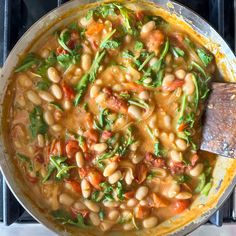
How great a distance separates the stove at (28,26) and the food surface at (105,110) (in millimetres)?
134

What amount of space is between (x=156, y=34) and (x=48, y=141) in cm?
62

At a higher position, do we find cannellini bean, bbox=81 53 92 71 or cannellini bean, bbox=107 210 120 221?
cannellini bean, bbox=81 53 92 71

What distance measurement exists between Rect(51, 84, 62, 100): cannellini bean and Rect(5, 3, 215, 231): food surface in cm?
1

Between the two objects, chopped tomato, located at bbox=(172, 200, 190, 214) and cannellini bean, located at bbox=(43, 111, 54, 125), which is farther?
chopped tomato, located at bbox=(172, 200, 190, 214)

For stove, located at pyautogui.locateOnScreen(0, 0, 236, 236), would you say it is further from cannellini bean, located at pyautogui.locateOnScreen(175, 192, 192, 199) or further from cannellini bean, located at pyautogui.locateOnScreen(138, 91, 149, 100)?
cannellini bean, located at pyautogui.locateOnScreen(138, 91, 149, 100)

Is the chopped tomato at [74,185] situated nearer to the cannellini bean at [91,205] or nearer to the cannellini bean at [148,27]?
the cannellini bean at [91,205]

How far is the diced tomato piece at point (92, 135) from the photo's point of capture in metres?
2.26

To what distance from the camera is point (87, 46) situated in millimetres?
2262

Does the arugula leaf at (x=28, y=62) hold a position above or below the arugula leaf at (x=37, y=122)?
above

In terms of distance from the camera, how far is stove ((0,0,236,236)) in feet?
7.66

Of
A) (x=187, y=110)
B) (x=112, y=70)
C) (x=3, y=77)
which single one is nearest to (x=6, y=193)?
(x=3, y=77)

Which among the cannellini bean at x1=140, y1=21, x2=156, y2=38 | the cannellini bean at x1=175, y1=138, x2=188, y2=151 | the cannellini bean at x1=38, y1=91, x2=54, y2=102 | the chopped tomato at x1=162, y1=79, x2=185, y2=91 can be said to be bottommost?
the cannellini bean at x1=175, y1=138, x2=188, y2=151

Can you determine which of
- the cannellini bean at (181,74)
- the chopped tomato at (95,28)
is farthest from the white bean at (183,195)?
the chopped tomato at (95,28)

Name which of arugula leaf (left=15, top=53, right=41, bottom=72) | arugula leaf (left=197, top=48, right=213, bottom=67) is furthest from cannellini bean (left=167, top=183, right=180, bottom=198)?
arugula leaf (left=15, top=53, right=41, bottom=72)
